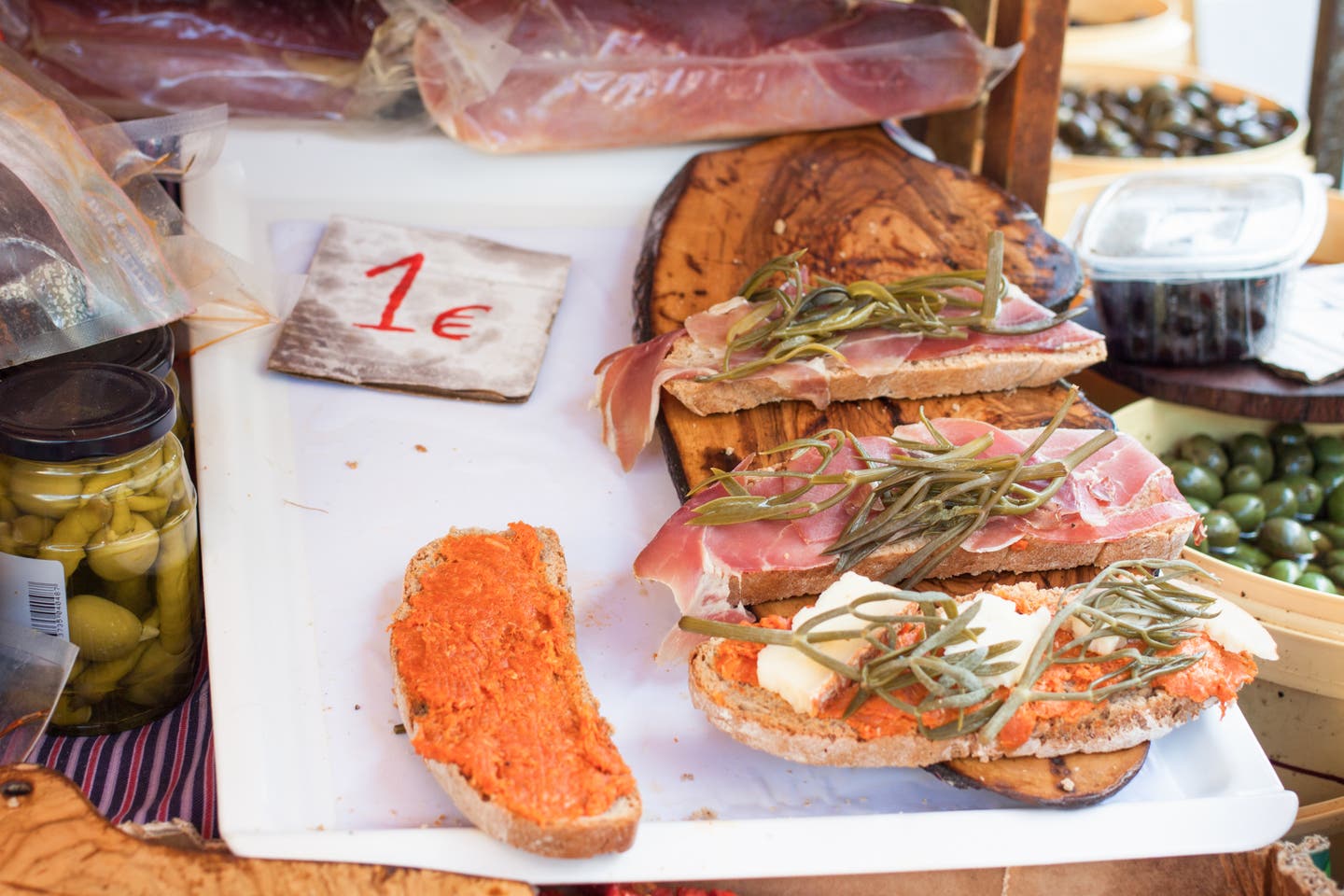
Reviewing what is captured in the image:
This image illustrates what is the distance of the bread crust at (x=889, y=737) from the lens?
1.36 metres

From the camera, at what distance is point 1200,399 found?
2.51 metres

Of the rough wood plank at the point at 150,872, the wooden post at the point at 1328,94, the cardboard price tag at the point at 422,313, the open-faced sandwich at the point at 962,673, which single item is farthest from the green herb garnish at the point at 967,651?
the wooden post at the point at 1328,94

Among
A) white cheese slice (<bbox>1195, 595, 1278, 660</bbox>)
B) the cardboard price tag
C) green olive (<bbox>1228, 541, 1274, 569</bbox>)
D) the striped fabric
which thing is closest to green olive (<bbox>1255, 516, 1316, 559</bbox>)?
green olive (<bbox>1228, 541, 1274, 569</bbox>)

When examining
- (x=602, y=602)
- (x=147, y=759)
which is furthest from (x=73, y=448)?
(x=602, y=602)

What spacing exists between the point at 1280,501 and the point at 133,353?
7.12 feet

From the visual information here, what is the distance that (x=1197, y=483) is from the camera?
2.47 meters

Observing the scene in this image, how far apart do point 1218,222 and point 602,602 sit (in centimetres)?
176

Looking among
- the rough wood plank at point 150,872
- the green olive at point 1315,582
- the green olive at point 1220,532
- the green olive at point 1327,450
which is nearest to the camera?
the rough wood plank at point 150,872

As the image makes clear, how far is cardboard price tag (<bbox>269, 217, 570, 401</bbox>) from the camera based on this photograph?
209 cm

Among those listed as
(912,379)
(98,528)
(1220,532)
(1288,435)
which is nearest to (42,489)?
(98,528)

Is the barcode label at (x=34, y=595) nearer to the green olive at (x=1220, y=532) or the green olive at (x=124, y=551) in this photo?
the green olive at (x=124, y=551)

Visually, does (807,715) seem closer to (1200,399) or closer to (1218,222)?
(1200,399)

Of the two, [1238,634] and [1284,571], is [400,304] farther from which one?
[1284,571]

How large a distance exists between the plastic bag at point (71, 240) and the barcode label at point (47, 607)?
0.31 metres
